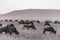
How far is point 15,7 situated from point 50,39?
2.97ft

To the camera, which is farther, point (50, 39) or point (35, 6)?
point (35, 6)

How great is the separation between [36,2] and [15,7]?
0.24 m

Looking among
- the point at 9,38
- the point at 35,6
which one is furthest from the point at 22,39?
the point at 35,6

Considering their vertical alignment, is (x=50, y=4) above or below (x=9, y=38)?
above

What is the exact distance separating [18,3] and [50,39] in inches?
Answer: 35.3

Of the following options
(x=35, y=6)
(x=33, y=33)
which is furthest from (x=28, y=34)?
(x=35, y=6)

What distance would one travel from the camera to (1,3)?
56.4 inches

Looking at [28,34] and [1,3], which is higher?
[1,3]

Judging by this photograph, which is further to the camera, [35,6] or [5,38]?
[35,6]

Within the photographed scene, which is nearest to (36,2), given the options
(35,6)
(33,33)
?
(35,6)

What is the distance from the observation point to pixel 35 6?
1.41 meters

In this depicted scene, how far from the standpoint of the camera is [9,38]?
0.59m

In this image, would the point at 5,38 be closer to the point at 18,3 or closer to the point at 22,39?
the point at 22,39

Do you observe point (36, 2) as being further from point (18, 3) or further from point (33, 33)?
point (33, 33)
